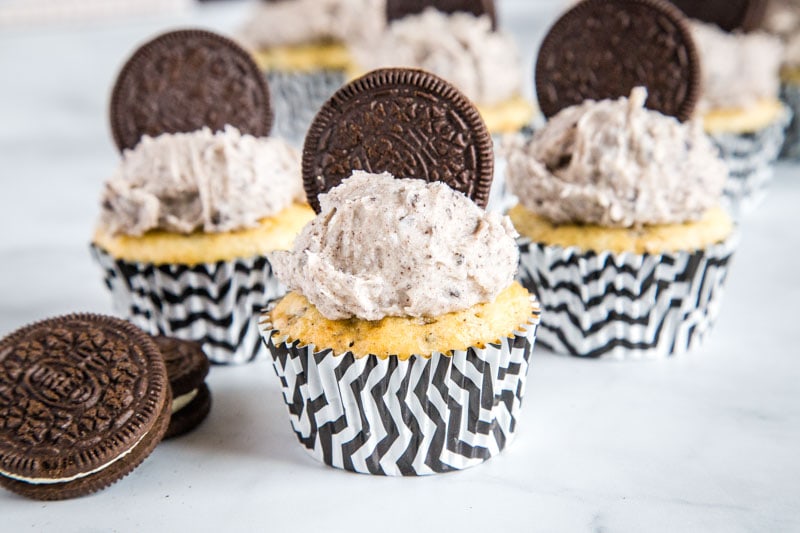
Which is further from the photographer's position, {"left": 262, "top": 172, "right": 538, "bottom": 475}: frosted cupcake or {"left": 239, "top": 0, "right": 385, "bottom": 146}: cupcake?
{"left": 239, "top": 0, "right": 385, "bottom": 146}: cupcake

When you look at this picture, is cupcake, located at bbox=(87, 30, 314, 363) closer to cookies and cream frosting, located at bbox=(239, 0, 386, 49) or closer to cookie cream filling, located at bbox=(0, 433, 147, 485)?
cookie cream filling, located at bbox=(0, 433, 147, 485)

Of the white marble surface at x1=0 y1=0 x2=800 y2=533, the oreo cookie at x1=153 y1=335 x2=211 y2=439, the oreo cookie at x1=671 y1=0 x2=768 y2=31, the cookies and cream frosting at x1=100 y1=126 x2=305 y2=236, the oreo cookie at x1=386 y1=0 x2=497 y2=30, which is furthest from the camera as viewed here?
the oreo cookie at x1=386 y1=0 x2=497 y2=30

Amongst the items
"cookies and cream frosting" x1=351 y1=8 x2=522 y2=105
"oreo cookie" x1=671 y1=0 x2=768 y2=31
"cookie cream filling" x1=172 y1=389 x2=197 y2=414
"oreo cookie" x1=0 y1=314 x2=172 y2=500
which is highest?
"oreo cookie" x1=671 y1=0 x2=768 y2=31

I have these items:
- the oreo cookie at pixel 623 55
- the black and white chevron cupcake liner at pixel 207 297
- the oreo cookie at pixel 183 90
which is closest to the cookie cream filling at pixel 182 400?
the black and white chevron cupcake liner at pixel 207 297

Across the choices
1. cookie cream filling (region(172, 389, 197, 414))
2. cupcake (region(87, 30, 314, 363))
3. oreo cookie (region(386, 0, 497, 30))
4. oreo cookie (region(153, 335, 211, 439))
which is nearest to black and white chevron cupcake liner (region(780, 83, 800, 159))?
oreo cookie (region(386, 0, 497, 30))

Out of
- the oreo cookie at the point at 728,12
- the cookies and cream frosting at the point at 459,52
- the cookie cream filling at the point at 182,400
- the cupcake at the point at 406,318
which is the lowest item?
the cookie cream filling at the point at 182,400

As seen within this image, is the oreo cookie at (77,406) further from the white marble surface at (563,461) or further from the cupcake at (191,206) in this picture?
the cupcake at (191,206)

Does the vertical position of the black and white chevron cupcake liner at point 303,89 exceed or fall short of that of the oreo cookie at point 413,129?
it falls short

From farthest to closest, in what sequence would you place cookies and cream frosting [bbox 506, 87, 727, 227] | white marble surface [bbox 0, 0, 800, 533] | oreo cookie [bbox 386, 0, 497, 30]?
oreo cookie [bbox 386, 0, 497, 30] < cookies and cream frosting [bbox 506, 87, 727, 227] < white marble surface [bbox 0, 0, 800, 533]
